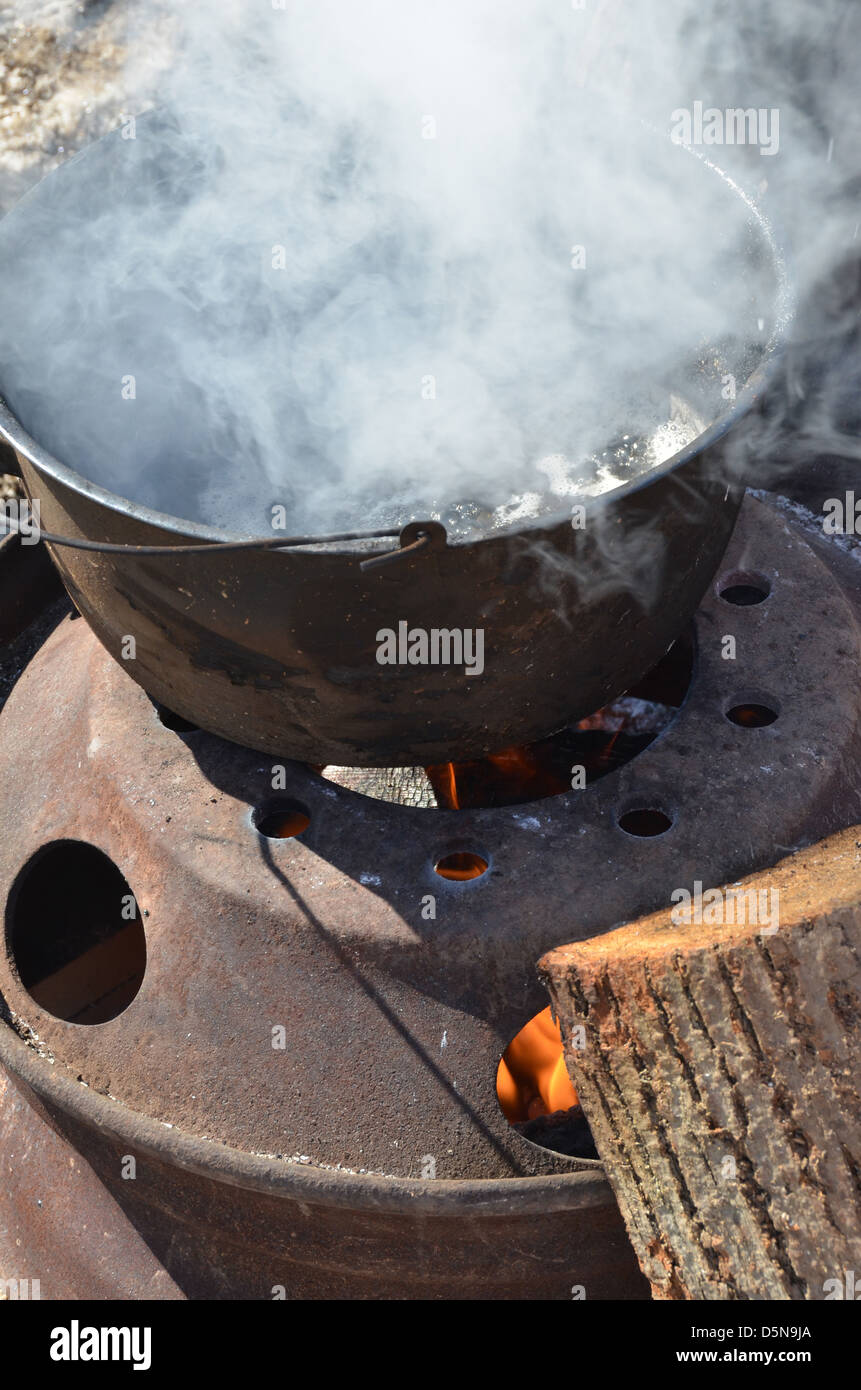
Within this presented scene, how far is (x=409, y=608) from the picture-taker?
213 centimetres

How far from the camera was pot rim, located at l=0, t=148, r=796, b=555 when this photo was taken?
2.05 m

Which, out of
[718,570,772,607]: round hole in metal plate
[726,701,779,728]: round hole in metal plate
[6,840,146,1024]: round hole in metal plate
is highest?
[718,570,772,607]: round hole in metal plate

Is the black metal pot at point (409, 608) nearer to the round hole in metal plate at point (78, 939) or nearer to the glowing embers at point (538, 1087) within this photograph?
the glowing embers at point (538, 1087)

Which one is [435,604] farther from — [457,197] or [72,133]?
[72,133]

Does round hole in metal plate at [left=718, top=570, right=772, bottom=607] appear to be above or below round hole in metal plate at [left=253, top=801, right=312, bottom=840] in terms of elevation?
above

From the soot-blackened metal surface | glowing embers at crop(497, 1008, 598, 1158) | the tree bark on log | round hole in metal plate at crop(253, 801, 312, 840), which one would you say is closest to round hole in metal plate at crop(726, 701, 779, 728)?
the soot-blackened metal surface

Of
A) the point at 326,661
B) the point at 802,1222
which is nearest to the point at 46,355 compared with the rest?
the point at 326,661

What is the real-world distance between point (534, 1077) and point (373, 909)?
2.13 ft

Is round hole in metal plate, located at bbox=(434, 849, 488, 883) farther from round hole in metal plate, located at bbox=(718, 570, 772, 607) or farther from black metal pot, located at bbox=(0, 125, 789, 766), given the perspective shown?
round hole in metal plate, located at bbox=(718, 570, 772, 607)

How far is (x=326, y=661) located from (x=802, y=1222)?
124cm

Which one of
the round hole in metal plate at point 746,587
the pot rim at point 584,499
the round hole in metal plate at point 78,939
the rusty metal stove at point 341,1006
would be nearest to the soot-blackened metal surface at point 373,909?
the rusty metal stove at point 341,1006

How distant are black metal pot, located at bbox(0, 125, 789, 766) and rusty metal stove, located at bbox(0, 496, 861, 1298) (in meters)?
0.27

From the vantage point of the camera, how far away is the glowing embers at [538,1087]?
277cm

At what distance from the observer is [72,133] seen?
585 cm
